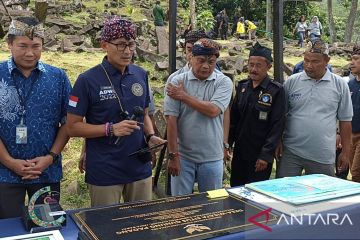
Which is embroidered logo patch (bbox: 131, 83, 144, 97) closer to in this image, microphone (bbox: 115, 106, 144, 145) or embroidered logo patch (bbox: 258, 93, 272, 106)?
microphone (bbox: 115, 106, 144, 145)

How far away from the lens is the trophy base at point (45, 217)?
1.97 metres

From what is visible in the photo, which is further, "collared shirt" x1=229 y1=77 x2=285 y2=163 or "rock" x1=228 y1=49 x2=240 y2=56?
"rock" x1=228 y1=49 x2=240 y2=56

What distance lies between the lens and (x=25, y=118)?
2.55 metres

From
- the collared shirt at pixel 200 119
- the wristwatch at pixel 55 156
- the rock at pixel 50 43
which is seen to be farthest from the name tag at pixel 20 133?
the rock at pixel 50 43

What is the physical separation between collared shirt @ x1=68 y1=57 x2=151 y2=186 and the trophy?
53cm

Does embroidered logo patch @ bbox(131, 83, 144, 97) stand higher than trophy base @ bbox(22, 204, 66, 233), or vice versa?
embroidered logo patch @ bbox(131, 83, 144, 97)

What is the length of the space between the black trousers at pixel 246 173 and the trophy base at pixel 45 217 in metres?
1.88

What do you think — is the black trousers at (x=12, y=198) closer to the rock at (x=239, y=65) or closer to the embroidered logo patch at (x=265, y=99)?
the embroidered logo patch at (x=265, y=99)

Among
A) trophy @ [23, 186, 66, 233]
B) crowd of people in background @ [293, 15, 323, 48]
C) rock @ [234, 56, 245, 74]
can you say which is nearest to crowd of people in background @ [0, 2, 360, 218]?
trophy @ [23, 186, 66, 233]

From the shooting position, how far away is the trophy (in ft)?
6.46

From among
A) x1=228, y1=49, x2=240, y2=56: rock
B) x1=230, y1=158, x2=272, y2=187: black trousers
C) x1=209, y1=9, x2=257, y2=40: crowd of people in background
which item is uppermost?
x1=209, y1=9, x2=257, y2=40: crowd of people in background

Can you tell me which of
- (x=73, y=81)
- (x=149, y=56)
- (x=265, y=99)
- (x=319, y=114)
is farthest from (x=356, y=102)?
(x=149, y=56)

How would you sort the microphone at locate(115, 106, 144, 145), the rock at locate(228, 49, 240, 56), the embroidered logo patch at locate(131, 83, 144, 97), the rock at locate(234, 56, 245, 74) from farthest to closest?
the rock at locate(228, 49, 240, 56) → the rock at locate(234, 56, 245, 74) → the embroidered logo patch at locate(131, 83, 144, 97) → the microphone at locate(115, 106, 144, 145)

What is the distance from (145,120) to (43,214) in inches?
45.4
